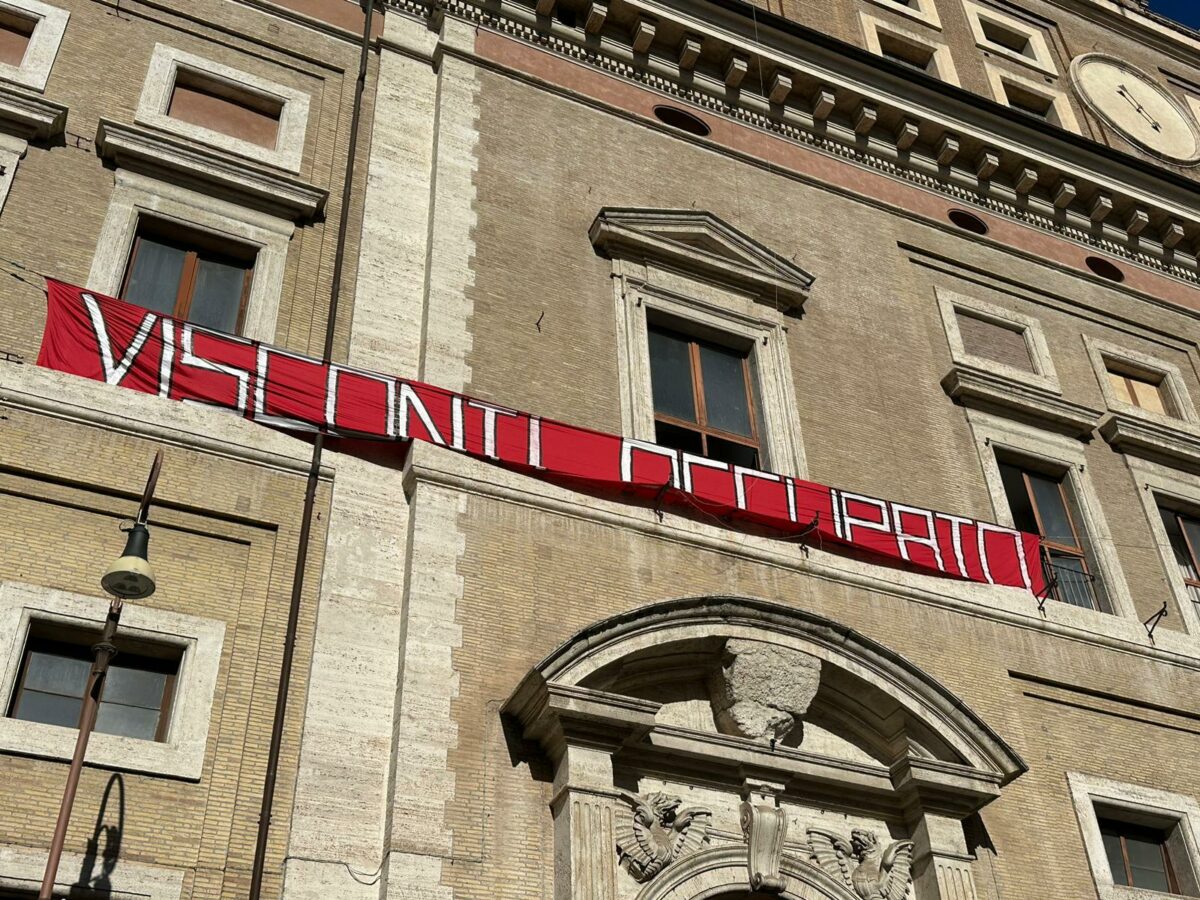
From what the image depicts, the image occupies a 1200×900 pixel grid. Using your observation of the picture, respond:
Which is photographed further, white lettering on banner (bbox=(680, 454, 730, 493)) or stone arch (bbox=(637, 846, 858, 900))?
white lettering on banner (bbox=(680, 454, 730, 493))

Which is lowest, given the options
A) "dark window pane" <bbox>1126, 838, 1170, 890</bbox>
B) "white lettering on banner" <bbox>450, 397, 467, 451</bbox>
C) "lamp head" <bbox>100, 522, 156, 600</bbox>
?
"dark window pane" <bbox>1126, 838, 1170, 890</bbox>

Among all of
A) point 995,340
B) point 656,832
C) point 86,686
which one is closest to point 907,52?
point 995,340

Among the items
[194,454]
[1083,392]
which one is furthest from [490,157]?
[1083,392]

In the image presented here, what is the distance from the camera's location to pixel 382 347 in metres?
13.9

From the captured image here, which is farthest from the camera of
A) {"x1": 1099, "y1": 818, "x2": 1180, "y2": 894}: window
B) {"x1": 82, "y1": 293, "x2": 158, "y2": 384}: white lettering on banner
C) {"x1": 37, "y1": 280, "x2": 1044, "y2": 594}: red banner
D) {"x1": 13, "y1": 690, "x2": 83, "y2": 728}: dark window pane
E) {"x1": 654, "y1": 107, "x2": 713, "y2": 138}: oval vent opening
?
{"x1": 654, "y1": 107, "x2": 713, "y2": 138}: oval vent opening

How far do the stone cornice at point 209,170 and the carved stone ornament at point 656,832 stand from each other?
720 centimetres

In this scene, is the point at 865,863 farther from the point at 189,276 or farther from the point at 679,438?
the point at 189,276

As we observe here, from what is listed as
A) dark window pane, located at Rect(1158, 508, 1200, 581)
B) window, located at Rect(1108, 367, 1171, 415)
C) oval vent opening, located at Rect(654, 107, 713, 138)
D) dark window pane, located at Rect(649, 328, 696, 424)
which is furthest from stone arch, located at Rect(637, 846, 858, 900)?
oval vent opening, located at Rect(654, 107, 713, 138)

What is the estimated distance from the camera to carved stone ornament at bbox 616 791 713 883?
11.3 m

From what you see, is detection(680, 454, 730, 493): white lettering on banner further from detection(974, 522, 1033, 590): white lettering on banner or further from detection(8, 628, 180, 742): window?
detection(8, 628, 180, 742): window

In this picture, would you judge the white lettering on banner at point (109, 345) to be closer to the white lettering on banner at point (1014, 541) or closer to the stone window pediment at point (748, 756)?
the stone window pediment at point (748, 756)

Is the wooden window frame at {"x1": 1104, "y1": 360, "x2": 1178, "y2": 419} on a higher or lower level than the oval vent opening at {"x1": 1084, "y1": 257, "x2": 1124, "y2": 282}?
lower

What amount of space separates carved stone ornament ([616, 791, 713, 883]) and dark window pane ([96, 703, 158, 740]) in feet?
12.6

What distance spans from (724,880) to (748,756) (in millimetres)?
1128
